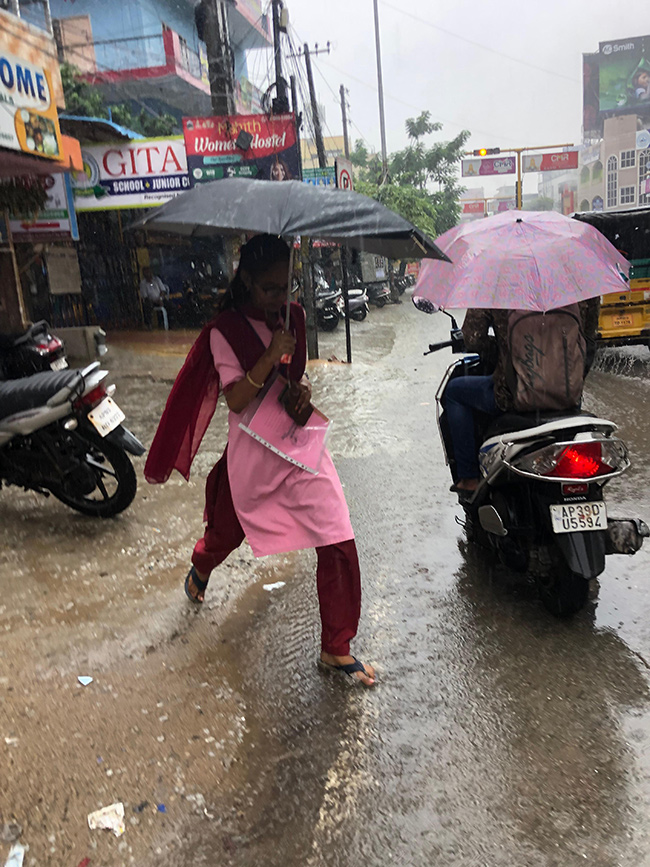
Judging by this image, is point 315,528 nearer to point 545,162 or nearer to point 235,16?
point 235,16

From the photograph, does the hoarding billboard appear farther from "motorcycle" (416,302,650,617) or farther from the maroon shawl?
the maroon shawl

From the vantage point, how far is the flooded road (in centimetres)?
196

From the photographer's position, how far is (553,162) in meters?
47.2

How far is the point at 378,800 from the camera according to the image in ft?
6.86

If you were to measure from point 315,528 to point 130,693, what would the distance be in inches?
38.3

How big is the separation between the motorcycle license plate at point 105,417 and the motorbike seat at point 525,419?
2308 mm

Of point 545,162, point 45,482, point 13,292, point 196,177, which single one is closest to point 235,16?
point 196,177

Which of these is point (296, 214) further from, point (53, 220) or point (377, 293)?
point (377, 293)

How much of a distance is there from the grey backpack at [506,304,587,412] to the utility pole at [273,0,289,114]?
8997 mm

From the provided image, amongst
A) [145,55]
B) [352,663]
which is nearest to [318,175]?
[145,55]

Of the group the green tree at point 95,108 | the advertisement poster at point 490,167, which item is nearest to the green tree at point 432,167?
the advertisement poster at point 490,167

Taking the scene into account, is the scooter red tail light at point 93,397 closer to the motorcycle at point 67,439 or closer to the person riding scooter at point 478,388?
the motorcycle at point 67,439

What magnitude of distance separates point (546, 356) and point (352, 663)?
1.57m

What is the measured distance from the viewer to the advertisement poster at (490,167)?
149 ft
